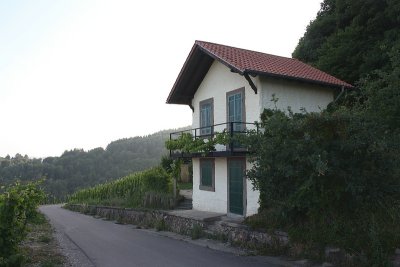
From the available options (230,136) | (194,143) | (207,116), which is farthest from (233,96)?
(230,136)

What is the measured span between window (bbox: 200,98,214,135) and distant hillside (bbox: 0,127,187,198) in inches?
2066

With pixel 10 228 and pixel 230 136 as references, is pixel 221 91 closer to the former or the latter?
pixel 230 136

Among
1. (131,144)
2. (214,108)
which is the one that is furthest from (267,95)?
(131,144)

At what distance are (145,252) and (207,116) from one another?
26.4 ft

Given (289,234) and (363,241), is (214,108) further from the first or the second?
(363,241)

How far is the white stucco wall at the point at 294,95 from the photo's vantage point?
1522 cm

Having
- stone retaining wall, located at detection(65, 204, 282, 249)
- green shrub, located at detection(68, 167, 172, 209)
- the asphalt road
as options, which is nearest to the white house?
stone retaining wall, located at detection(65, 204, 282, 249)

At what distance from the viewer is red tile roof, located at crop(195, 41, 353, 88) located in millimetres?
14938

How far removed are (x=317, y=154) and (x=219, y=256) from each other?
4401mm

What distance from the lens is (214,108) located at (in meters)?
18.1

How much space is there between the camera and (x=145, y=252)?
1249cm

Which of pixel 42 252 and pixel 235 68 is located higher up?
pixel 235 68

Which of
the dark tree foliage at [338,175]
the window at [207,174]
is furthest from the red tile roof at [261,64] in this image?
the window at [207,174]

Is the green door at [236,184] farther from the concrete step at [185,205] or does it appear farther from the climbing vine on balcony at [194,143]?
the concrete step at [185,205]
